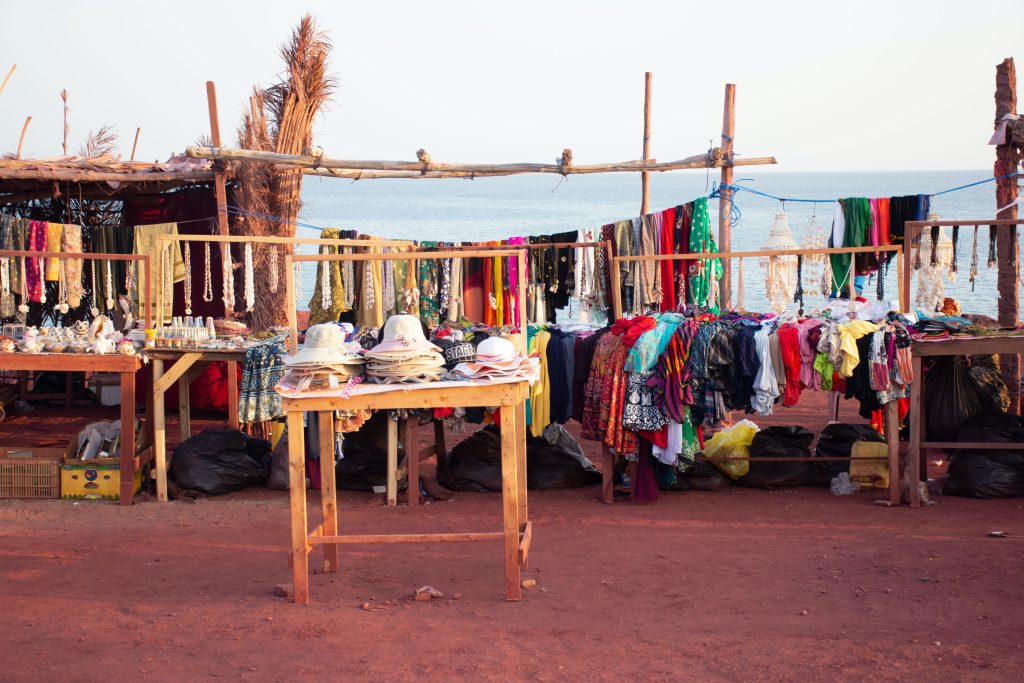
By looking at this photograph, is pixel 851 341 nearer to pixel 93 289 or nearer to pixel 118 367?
pixel 118 367

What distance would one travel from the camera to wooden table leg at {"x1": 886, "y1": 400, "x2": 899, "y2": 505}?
8.68m

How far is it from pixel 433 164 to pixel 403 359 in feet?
16.6

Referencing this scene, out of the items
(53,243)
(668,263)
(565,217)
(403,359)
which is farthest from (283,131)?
(565,217)

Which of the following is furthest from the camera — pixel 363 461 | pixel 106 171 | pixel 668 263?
pixel 106 171

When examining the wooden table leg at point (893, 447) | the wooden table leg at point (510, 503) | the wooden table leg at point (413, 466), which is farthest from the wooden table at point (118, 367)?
the wooden table leg at point (893, 447)

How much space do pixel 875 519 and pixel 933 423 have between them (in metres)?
1.62

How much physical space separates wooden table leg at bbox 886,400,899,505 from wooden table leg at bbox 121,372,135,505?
602 centimetres

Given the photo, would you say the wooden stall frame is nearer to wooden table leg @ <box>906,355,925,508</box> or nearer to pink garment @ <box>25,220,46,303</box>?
wooden table leg @ <box>906,355,925,508</box>

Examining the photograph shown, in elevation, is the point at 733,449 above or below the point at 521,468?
below

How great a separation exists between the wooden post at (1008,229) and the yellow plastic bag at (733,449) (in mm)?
2892

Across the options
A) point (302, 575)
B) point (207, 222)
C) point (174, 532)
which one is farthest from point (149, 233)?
point (302, 575)

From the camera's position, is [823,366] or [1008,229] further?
[1008,229]

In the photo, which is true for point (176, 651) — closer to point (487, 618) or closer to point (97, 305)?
point (487, 618)

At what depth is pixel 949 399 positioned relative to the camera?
9.49 meters
